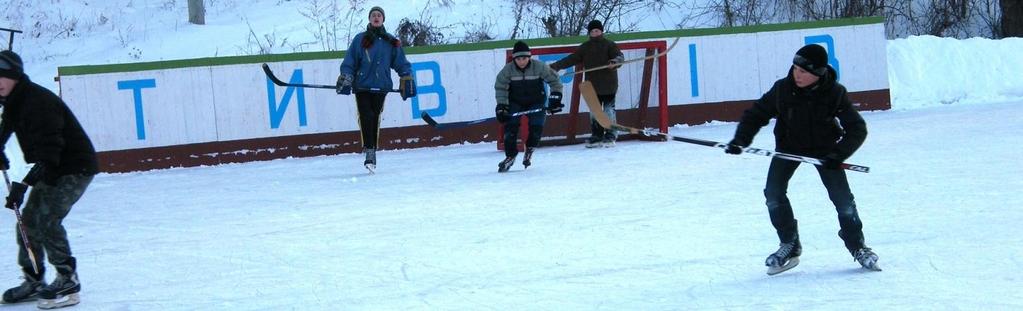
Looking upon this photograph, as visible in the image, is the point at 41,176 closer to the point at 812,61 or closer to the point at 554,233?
the point at 554,233

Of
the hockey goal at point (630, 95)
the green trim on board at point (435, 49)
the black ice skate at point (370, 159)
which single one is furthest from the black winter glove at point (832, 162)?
the green trim on board at point (435, 49)

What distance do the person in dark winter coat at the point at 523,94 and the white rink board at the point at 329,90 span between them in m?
3.02

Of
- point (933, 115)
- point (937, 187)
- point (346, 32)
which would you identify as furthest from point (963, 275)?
point (346, 32)

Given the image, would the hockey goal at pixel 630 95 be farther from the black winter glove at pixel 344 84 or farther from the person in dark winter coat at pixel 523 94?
the black winter glove at pixel 344 84

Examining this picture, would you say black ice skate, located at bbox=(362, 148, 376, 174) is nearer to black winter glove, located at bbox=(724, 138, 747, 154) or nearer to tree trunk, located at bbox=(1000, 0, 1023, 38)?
black winter glove, located at bbox=(724, 138, 747, 154)

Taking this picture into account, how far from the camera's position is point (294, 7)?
2166 cm

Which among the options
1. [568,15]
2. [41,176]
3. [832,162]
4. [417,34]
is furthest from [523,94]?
[568,15]

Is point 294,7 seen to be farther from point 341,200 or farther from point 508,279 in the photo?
point 508,279

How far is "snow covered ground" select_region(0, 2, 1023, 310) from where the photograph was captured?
17.3ft

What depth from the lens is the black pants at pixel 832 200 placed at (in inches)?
212

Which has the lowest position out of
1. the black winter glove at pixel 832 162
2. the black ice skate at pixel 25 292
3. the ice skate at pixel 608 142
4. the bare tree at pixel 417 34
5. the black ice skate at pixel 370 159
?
the black ice skate at pixel 25 292

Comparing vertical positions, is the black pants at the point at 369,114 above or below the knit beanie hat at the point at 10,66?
below

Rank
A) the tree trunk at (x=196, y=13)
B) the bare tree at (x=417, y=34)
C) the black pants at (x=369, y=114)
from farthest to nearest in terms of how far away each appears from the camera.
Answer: the tree trunk at (x=196, y=13) < the bare tree at (x=417, y=34) < the black pants at (x=369, y=114)

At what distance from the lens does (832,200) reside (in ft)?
17.9
